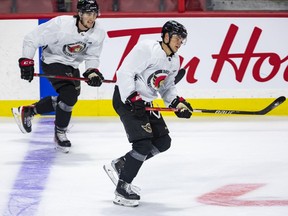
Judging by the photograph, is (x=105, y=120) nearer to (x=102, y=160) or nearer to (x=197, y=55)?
(x=197, y=55)

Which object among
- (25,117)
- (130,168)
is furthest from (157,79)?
(25,117)

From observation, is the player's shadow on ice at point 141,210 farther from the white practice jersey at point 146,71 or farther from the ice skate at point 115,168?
the white practice jersey at point 146,71

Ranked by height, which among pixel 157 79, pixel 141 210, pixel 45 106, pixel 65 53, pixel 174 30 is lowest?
pixel 45 106

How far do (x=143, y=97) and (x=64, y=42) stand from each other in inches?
56.6

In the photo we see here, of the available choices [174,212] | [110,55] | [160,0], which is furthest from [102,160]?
[160,0]

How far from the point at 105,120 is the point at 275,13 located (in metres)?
1.69

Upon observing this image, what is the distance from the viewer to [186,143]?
5879 mm

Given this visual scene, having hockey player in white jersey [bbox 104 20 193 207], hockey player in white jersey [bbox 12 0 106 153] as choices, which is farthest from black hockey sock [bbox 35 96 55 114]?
hockey player in white jersey [bbox 104 20 193 207]

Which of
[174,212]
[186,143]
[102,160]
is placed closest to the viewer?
[174,212]

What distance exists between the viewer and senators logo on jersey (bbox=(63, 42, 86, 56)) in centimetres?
547

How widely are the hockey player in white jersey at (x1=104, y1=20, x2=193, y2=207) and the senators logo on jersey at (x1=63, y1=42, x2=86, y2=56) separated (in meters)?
1.34

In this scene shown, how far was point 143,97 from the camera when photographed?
417 cm

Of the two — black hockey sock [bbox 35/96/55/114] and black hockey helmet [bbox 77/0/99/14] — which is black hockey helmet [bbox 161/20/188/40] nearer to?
black hockey helmet [bbox 77/0/99/14]

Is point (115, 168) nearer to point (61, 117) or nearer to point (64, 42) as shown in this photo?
point (61, 117)
